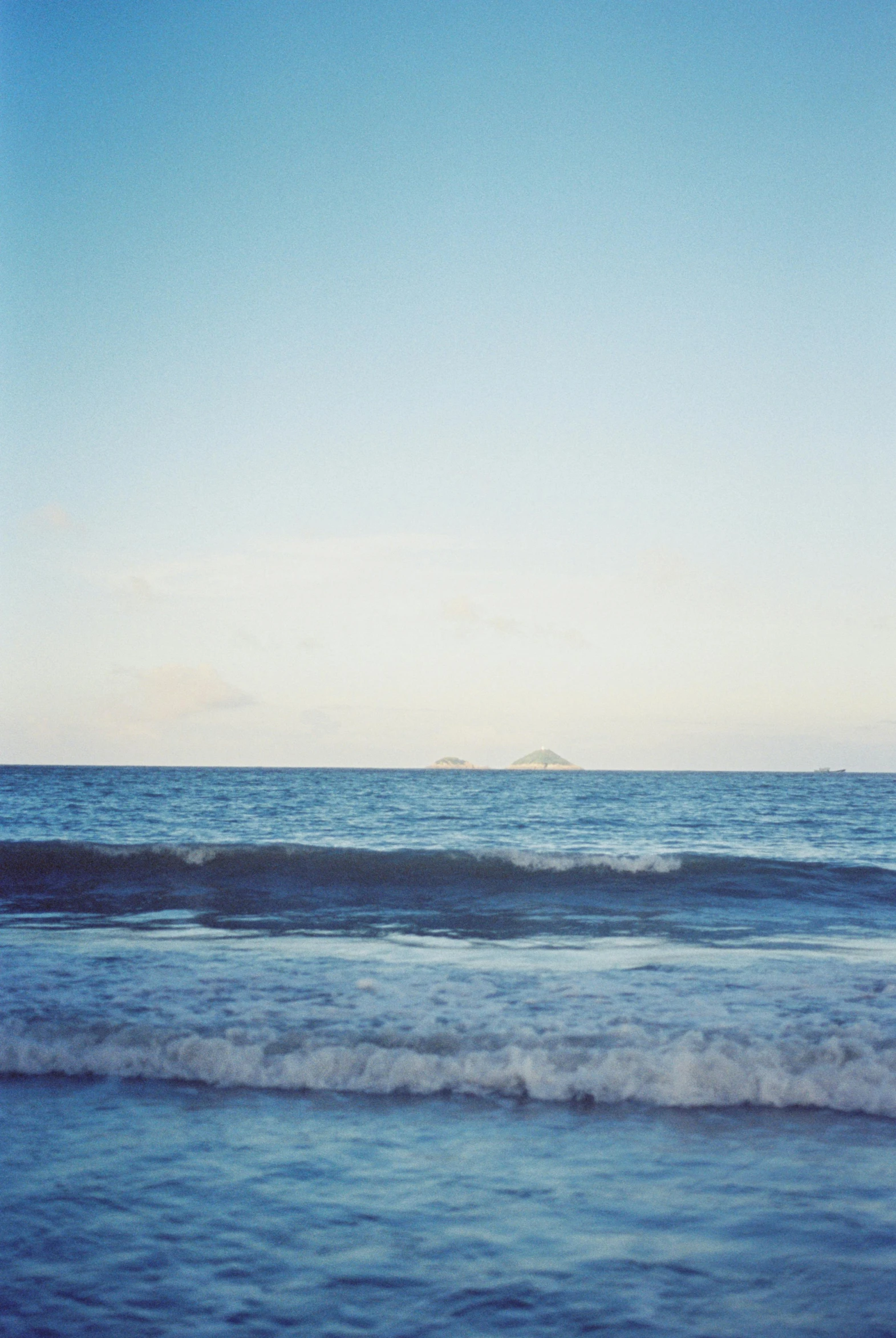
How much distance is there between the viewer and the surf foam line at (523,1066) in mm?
5887

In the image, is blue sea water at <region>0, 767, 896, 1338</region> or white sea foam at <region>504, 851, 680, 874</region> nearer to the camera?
blue sea water at <region>0, 767, 896, 1338</region>

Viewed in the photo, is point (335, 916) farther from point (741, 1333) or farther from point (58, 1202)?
point (741, 1333)

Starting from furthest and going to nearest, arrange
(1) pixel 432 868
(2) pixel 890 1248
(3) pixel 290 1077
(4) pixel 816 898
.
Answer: (1) pixel 432 868 < (4) pixel 816 898 < (3) pixel 290 1077 < (2) pixel 890 1248

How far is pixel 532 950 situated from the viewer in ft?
36.5

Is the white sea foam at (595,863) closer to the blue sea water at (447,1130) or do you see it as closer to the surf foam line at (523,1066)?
the blue sea water at (447,1130)

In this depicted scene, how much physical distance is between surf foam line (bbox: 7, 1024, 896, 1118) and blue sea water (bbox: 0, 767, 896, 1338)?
0.02 meters

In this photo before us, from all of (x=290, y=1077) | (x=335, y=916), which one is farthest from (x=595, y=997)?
(x=335, y=916)

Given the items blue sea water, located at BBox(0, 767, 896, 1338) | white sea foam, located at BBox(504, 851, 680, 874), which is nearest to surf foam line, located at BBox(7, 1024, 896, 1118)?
blue sea water, located at BBox(0, 767, 896, 1338)

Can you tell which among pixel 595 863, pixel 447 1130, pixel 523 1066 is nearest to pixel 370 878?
pixel 595 863

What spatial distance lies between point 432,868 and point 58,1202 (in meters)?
16.2

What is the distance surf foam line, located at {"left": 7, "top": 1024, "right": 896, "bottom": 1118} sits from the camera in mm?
5887

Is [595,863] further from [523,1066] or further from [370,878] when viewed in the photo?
[523,1066]

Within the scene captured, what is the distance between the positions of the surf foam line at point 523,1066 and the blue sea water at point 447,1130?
21 mm

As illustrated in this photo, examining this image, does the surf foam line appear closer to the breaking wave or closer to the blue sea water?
the blue sea water
